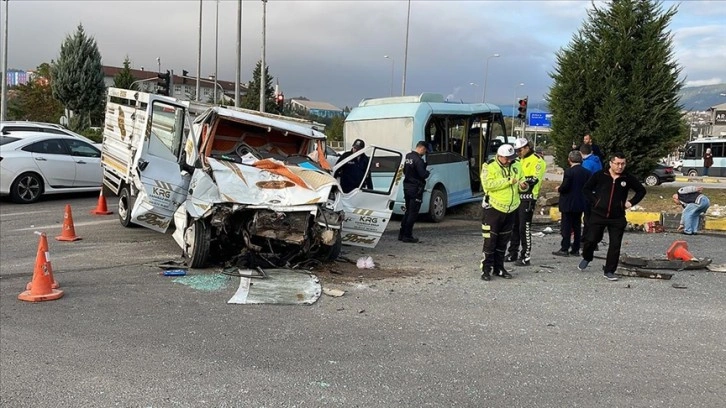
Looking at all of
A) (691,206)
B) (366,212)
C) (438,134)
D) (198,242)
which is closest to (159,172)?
(198,242)

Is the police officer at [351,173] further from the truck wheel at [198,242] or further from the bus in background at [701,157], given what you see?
the bus in background at [701,157]

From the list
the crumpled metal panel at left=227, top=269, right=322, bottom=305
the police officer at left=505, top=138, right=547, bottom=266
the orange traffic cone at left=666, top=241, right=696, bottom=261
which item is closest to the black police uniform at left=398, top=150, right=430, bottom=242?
the police officer at left=505, top=138, right=547, bottom=266

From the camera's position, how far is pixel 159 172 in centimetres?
764

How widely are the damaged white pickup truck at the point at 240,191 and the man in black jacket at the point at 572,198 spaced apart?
2542 millimetres

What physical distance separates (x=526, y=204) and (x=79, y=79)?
3891 centimetres

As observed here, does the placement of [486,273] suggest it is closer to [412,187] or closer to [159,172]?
[412,187]

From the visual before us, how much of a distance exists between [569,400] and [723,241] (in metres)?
8.14

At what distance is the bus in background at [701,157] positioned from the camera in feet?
104

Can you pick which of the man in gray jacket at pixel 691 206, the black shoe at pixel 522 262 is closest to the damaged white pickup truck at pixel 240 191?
the black shoe at pixel 522 262

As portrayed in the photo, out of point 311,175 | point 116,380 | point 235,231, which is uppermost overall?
point 311,175

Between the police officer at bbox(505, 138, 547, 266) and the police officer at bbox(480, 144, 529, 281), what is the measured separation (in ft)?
3.11

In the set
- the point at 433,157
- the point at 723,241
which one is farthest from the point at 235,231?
the point at 723,241

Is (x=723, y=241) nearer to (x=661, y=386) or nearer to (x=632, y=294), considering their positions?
(x=632, y=294)

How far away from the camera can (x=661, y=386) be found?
13.0 ft
